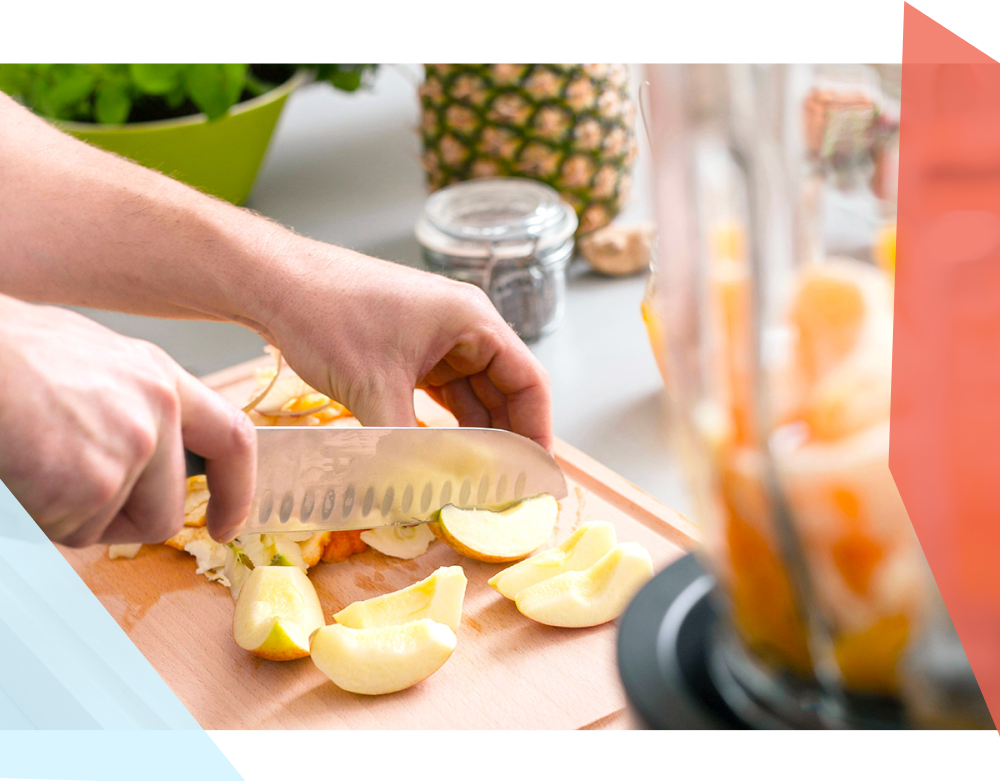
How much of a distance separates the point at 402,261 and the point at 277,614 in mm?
688

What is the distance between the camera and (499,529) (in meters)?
0.77

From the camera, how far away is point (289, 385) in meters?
0.91

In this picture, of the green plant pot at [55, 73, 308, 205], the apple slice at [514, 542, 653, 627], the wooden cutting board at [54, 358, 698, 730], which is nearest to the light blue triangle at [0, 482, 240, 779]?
the wooden cutting board at [54, 358, 698, 730]

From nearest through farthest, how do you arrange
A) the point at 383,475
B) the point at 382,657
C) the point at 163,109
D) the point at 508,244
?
the point at 382,657 < the point at 383,475 < the point at 508,244 < the point at 163,109

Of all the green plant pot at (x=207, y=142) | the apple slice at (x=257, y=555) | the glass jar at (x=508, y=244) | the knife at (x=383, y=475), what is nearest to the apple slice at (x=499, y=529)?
the knife at (x=383, y=475)

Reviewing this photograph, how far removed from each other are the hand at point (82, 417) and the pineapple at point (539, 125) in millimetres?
827

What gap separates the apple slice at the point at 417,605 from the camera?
67 cm

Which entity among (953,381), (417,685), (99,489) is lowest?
(417,685)

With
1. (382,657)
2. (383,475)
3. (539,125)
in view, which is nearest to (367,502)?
(383,475)

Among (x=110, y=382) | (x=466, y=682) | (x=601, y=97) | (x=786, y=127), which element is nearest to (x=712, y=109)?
(x=786, y=127)

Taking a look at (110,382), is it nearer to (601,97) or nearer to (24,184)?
(24,184)

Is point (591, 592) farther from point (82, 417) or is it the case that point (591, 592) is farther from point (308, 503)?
point (82, 417)

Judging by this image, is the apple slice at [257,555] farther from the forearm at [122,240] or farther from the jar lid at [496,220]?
the jar lid at [496,220]

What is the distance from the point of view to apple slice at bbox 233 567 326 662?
655 mm
